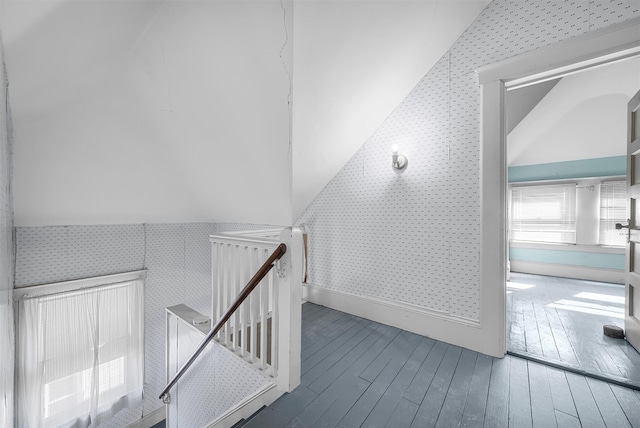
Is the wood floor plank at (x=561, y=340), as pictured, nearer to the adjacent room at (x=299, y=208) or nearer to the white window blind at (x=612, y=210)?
the adjacent room at (x=299, y=208)

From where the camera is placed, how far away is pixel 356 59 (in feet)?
6.23

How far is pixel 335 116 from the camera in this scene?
86.1 inches

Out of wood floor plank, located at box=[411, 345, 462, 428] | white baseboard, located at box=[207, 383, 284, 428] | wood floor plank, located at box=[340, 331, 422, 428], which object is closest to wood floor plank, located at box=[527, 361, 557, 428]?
wood floor plank, located at box=[411, 345, 462, 428]

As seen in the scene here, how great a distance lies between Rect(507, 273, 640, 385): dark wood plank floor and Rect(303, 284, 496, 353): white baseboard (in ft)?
1.12

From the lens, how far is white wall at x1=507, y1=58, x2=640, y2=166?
10.3 ft

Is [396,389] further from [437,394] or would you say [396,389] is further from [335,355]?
[335,355]

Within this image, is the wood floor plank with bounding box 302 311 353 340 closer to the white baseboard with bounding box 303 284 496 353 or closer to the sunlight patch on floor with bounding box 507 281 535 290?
the white baseboard with bounding box 303 284 496 353

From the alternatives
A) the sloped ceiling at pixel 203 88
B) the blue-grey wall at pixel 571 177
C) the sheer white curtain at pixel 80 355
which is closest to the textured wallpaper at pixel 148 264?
the sheer white curtain at pixel 80 355

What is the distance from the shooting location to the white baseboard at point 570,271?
383 centimetres

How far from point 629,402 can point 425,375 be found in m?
1.03

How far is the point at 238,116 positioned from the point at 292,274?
137 cm

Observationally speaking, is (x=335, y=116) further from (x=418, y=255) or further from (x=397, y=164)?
(x=418, y=255)

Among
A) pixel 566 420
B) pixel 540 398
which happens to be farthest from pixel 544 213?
pixel 566 420

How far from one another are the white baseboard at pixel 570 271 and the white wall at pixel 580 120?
1798 mm
